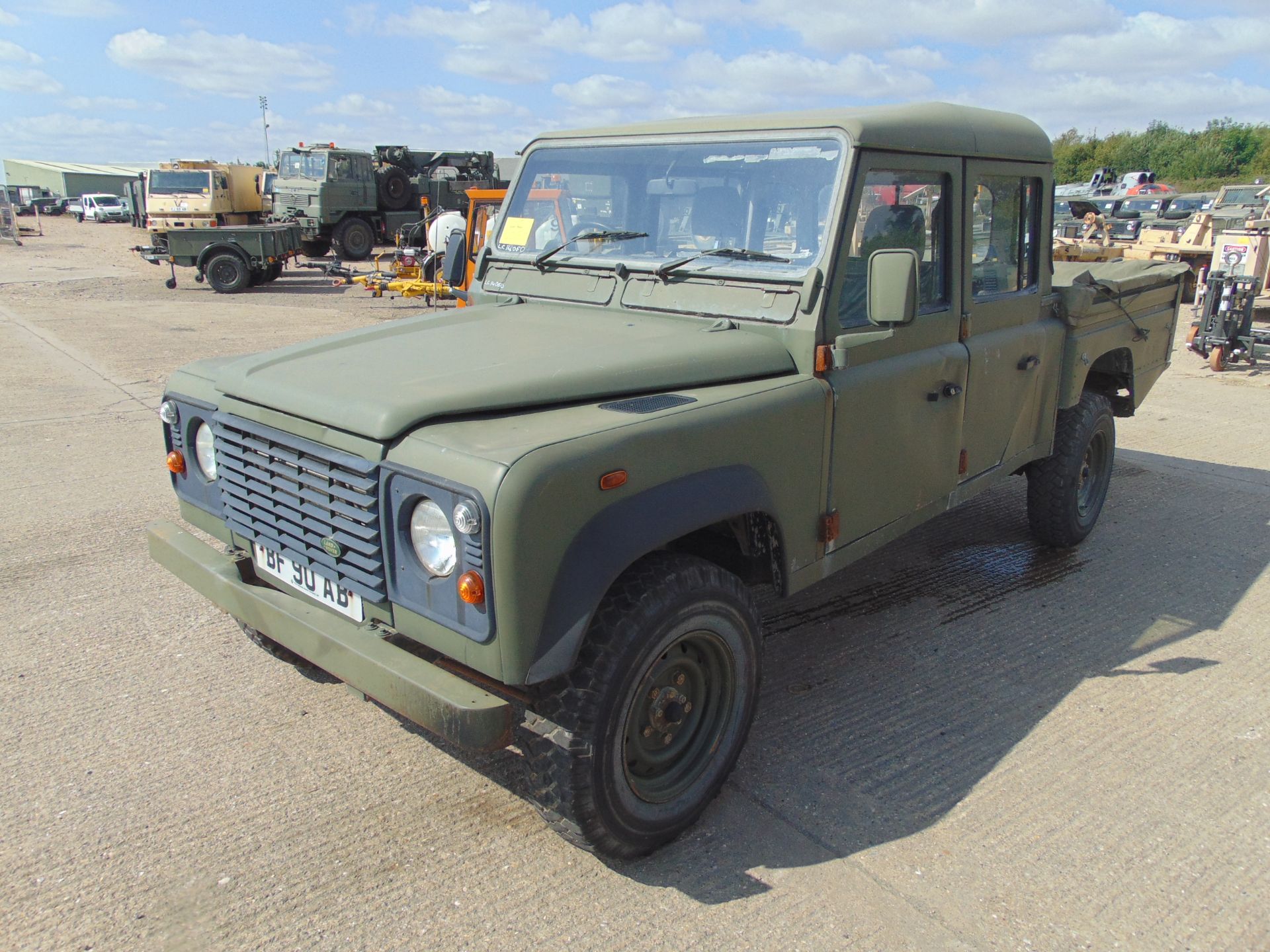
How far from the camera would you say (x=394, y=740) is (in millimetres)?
3404

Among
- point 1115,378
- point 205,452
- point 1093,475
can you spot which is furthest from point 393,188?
point 205,452

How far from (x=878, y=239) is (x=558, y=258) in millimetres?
1263

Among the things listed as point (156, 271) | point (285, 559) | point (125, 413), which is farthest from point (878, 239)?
point (156, 271)

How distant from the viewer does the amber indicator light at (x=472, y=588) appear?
2.29 metres

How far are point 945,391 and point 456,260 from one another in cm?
250

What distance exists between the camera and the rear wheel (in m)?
18.2

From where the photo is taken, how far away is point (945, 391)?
3.75 meters

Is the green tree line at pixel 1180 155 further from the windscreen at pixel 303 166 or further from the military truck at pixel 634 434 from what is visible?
the military truck at pixel 634 434

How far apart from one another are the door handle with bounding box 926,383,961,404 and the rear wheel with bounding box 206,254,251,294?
57.3ft

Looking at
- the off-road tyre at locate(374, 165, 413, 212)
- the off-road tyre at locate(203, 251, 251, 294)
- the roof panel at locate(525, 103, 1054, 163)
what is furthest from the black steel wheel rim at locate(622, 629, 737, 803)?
the off-road tyre at locate(374, 165, 413, 212)

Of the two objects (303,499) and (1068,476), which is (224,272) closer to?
(1068,476)

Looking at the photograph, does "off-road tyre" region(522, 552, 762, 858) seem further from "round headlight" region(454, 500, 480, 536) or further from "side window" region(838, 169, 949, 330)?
"side window" region(838, 169, 949, 330)

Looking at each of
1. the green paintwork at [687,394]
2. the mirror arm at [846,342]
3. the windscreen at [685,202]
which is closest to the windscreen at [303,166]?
the windscreen at [685,202]

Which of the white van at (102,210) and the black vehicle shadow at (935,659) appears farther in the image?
the white van at (102,210)
